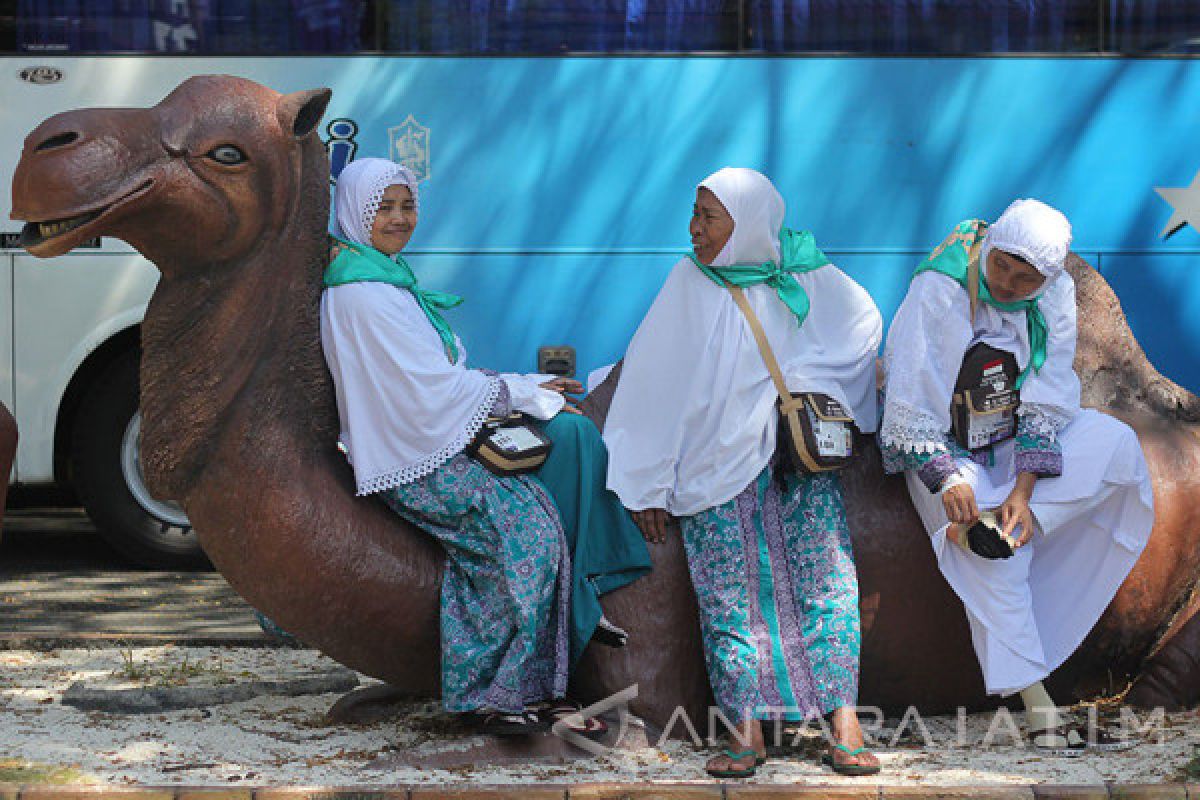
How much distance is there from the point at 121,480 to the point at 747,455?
482cm

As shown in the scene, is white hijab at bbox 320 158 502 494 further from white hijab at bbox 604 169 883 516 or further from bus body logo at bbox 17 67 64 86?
bus body logo at bbox 17 67 64 86

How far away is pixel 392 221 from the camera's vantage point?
4.89 meters

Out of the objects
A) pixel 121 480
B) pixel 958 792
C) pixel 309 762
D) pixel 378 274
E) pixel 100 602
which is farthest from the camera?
pixel 121 480

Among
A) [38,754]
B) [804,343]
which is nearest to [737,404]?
[804,343]

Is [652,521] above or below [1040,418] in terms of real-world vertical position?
below

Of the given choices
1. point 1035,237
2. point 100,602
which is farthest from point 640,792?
point 100,602

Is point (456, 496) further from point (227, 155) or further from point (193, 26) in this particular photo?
point (193, 26)

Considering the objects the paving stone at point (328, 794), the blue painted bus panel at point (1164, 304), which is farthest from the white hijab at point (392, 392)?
the blue painted bus panel at point (1164, 304)

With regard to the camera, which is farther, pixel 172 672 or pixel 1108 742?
pixel 172 672

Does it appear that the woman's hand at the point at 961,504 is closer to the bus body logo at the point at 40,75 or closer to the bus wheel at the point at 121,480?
the bus wheel at the point at 121,480

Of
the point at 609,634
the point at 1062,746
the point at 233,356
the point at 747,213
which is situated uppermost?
the point at 747,213

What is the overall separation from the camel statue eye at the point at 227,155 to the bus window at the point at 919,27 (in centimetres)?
412

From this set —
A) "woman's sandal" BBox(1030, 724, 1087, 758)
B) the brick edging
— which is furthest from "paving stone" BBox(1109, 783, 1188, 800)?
"woman's sandal" BBox(1030, 724, 1087, 758)

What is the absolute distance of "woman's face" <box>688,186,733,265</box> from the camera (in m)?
4.91
